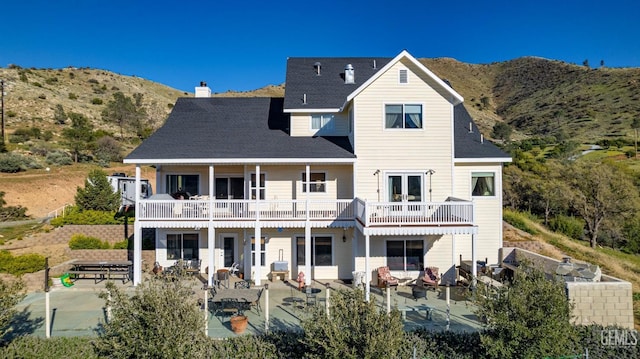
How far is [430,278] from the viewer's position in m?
16.5

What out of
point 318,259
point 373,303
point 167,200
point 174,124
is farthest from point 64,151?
point 373,303

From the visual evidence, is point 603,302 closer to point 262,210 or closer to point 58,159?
point 262,210

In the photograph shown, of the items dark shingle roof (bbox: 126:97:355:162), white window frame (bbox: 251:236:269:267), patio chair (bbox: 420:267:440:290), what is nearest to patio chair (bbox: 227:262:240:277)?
white window frame (bbox: 251:236:269:267)

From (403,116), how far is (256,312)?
34.9ft

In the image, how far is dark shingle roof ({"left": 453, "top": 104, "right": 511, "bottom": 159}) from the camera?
1794 centimetres

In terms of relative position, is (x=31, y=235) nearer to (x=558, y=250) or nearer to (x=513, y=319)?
(x=513, y=319)

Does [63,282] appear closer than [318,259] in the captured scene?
Yes

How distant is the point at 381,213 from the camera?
15609mm

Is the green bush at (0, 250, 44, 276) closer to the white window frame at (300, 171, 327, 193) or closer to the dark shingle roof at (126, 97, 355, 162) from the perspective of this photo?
the dark shingle roof at (126, 97, 355, 162)

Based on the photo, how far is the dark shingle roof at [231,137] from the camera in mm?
17016

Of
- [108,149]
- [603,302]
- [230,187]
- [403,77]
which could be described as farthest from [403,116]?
[108,149]

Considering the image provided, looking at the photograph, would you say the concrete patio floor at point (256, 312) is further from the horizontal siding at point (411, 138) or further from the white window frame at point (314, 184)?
the horizontal siding at point (411, 138)

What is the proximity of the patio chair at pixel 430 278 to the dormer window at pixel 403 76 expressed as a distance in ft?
28.7

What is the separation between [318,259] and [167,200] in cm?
763
